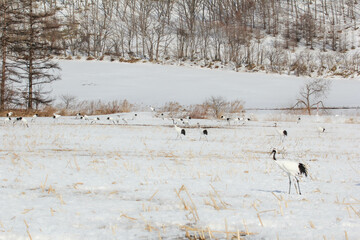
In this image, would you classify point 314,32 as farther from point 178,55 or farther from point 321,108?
point 321,108

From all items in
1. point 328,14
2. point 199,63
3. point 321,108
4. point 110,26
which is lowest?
point 321,108

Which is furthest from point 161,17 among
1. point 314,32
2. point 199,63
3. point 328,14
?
point 328,14

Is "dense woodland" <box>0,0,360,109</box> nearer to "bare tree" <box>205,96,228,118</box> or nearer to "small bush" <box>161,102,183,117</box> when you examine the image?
"bare tree" <box>205,96,228,118</box>

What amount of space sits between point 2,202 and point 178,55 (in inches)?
1826

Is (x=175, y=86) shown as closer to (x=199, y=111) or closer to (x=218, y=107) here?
(x=199, y=111)

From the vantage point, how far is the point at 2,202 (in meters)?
3.14

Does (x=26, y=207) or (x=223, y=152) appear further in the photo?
(x=223, y=152)

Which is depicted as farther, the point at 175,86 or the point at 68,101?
the point at 175,86

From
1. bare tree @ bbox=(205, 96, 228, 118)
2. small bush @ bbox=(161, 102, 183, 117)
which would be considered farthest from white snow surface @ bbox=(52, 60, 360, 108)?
bare tree @ bbox=(205, 96, 228, 118)

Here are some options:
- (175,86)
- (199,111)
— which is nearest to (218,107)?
(199,111)

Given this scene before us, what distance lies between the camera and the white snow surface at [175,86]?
28.7 meters

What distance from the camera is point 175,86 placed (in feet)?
108

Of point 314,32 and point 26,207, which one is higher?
point 314,32

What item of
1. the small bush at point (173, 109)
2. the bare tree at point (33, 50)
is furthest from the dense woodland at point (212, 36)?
the small bush at point (173, 109)
